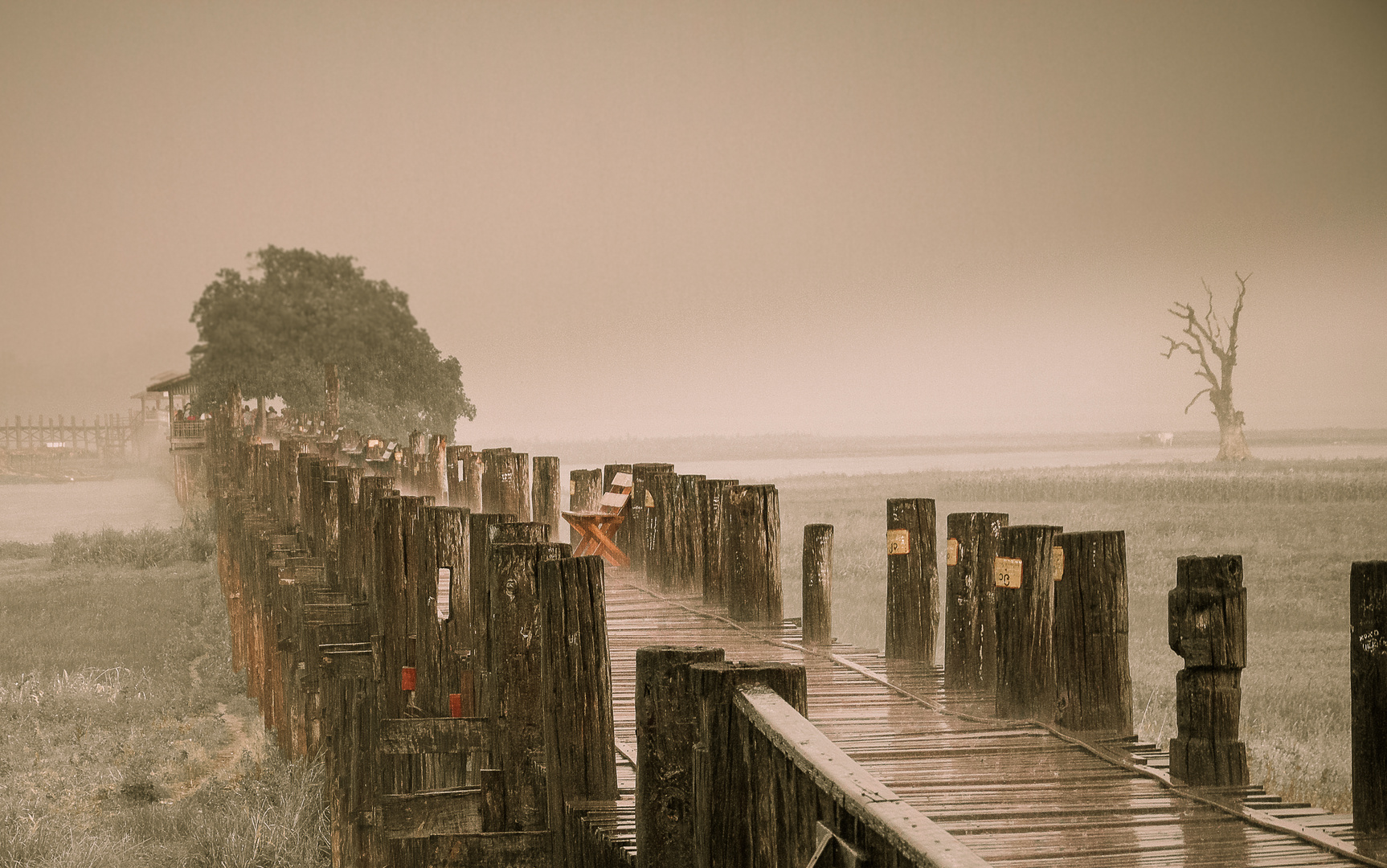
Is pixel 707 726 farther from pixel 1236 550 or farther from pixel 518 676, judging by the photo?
pixel 1236 550

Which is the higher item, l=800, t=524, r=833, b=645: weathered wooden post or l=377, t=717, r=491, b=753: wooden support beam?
l=800, t=524, r=833, b=645: weathered wooden post

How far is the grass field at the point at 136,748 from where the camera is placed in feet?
38.5

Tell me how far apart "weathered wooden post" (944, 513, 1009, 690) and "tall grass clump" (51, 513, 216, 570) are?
1050 inches

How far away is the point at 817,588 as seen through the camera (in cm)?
824

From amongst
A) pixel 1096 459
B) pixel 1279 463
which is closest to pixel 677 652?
pixel 1279 463

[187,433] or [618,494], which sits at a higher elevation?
[187,433]

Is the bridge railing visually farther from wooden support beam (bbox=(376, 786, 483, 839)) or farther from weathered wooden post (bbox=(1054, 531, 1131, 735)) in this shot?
wooden support beam (bbox=(376, 786, 483, 839))

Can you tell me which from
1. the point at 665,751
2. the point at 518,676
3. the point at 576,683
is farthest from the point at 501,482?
the point at 665,751

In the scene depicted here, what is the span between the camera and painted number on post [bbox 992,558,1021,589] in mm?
6047

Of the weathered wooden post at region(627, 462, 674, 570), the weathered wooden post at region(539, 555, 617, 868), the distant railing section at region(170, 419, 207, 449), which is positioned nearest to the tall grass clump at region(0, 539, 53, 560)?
the distant railing section at region(170, 419, 207, 449)

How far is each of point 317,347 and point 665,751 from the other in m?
41.3

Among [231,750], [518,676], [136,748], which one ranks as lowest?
[231,750]

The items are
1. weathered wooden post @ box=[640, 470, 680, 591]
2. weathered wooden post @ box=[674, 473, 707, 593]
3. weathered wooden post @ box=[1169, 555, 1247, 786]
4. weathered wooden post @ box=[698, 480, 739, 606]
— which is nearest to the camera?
weathered wooden post @ box=[1169, 555, 1247, 786]

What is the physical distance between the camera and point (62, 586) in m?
27.1
